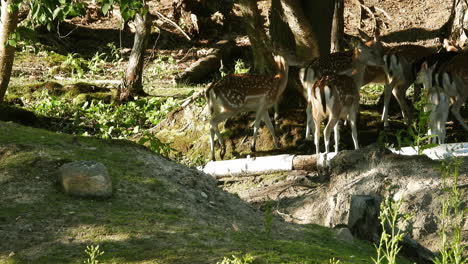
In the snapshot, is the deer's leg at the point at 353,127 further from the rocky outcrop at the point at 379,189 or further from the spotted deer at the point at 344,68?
the rocky outcrop at the point at 379,189

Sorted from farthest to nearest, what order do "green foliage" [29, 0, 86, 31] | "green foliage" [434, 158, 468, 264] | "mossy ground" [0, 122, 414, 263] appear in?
"green foliage" [29, 0, 86, 31]
"mossy ground" [0, 122, 414, 263]
"green foliage" [434, 158, 468, 264]

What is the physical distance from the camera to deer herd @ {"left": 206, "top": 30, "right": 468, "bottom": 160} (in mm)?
11844

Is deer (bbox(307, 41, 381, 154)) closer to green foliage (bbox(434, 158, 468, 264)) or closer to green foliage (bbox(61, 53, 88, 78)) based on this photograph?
green foliage (bbox(434, 158, 468, 264))

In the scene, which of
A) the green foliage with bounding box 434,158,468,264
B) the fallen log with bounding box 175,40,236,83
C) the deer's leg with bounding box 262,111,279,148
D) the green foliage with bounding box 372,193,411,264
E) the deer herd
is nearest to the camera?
the green foliage with bounding box 372,193,411,264

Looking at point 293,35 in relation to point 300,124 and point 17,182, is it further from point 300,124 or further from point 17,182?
point 17,182

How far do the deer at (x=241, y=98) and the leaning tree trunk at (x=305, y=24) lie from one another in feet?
2.98

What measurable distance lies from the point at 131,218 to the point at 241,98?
6858 mm

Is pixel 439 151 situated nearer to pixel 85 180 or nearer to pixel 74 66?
pixel 85 180

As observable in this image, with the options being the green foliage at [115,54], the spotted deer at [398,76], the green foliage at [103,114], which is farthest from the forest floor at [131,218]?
the green foliage at [115,54]

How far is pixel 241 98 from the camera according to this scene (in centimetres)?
1259

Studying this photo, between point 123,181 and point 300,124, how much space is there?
6897 mm

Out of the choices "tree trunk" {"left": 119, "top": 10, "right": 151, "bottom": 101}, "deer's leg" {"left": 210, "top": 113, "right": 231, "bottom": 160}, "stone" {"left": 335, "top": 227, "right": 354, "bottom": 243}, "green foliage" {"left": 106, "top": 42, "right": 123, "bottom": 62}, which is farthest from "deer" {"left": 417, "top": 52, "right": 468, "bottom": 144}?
"green foliage" {"left": 106, "top": 42, "right": 123, "bottom": 62}

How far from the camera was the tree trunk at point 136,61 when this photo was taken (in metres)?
15.7

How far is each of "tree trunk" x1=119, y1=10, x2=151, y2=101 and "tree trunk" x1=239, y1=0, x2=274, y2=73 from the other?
103 inches
